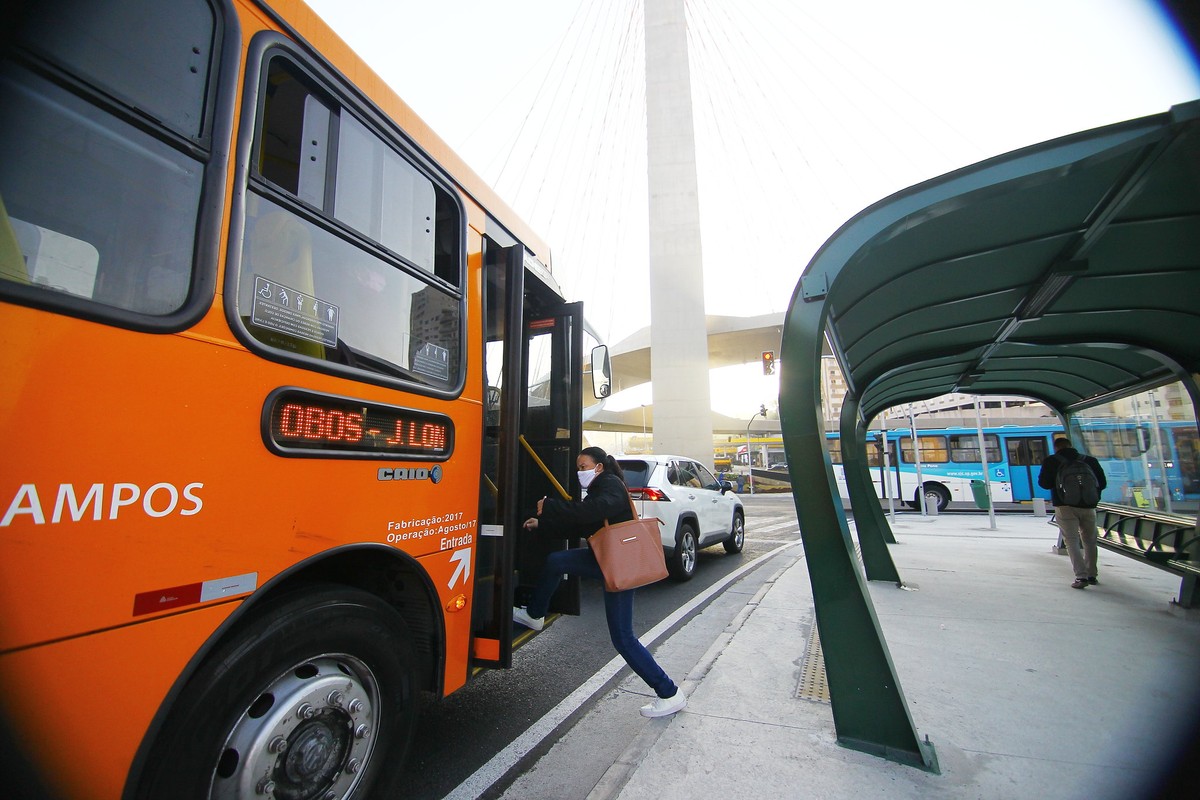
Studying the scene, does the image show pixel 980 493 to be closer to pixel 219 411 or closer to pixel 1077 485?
pixel 1077 485

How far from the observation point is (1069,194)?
2.88 m

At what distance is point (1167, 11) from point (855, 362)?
4.36 m

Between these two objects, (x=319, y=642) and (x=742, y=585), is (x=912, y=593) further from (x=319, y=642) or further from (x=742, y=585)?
(x=319, y=642)

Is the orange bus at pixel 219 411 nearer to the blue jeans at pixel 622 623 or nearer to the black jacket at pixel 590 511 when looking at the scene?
the black jacket at pixel 590 511

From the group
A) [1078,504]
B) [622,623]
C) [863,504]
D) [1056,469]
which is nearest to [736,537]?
[863,504]

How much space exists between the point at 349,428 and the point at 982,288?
464 centimetres

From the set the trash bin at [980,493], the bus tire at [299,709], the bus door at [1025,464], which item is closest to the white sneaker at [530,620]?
the bus tire at [299,709]

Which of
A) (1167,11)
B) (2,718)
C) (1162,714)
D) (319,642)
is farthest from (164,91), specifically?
(1162,714)

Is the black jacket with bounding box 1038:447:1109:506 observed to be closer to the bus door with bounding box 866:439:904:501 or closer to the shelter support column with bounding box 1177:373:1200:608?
the shelter support column with bounding box 1177:373:1200:608

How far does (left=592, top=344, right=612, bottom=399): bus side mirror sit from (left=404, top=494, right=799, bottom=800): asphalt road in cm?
222

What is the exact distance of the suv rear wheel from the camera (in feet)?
22.8

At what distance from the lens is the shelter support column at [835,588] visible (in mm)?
2588

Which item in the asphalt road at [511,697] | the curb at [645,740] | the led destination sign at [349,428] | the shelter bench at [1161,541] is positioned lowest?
the asphalt road at [511,697]

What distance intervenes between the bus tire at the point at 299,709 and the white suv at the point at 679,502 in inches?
171
